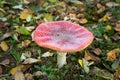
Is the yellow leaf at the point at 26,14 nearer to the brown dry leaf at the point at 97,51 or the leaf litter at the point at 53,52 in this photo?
the leaf litter at the point at 53,52

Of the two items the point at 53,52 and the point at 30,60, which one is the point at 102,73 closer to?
the point at 53,52

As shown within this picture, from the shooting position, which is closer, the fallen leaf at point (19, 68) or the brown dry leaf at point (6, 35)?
the fallen leaf at point (19, 68)

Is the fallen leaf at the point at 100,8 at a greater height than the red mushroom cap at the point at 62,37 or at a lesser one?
lesser

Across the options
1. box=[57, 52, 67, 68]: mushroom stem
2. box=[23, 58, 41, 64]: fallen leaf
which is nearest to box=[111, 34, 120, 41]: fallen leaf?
box=[57, 52, 67, 68]: mushroom stem

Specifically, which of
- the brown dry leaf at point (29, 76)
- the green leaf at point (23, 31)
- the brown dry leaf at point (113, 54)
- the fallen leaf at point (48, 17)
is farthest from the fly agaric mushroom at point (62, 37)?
the fallen leaf at point (48, 17)

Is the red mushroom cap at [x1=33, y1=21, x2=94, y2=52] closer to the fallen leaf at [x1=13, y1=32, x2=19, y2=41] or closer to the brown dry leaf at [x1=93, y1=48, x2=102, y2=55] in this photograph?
the brown dry leaf at [x1=93, y1=48, x2=102, y2=55]

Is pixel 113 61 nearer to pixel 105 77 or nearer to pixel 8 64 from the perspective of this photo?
pixel 105 77

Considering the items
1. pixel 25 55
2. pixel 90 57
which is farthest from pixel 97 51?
pixel 25 55

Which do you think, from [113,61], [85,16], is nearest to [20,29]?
[85,16]

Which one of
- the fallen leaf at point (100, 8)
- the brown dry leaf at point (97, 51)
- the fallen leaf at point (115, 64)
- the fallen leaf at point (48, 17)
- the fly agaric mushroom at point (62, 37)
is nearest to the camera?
the fly agaric mushroom at point (62, 37)
